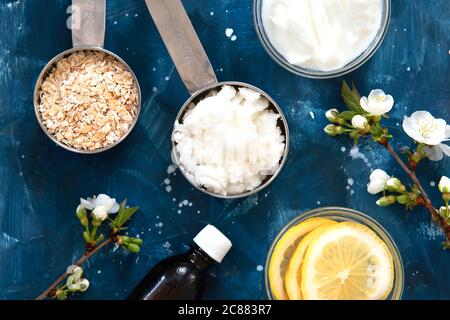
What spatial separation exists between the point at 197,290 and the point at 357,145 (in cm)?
48

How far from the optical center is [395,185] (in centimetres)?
134

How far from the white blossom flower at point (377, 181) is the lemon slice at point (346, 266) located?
0.41ft

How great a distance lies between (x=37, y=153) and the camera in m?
1.42

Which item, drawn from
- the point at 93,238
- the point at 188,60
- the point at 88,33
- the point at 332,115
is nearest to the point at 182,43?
the point at 188,60

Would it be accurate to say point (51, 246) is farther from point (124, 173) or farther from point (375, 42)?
point (375, 42)

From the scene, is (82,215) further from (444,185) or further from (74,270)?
(444,185)

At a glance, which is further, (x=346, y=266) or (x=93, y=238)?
(x=93, y=238)

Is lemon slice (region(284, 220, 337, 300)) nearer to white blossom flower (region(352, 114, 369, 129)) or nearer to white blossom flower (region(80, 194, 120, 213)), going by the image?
white blossom flower (region(352, 114, 369, 129))

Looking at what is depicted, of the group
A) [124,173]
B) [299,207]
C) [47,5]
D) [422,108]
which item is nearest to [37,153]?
[124,173]

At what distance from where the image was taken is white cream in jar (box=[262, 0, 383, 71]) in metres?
1.32

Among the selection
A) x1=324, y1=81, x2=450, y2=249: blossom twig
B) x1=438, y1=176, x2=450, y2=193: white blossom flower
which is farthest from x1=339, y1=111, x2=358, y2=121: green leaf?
x1=438, y1=176, x2=450, y2=193: white blossom flower

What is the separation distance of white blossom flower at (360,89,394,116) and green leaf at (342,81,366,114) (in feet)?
0.08

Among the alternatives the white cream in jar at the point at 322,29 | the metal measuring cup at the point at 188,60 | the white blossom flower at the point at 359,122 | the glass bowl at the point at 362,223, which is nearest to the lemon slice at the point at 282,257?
the glass bowl at the point at 362,223

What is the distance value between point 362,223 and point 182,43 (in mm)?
552
